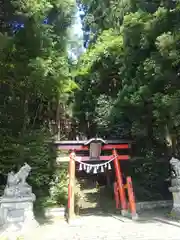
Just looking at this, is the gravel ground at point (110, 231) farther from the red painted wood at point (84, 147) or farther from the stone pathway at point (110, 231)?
the red painted wood at point (84, 147)

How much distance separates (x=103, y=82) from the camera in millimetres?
14133

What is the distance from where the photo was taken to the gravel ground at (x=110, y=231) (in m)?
6.74

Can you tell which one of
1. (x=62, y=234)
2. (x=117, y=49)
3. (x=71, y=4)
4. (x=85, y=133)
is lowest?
(x=62, y=234)

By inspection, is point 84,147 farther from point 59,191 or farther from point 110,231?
point 110,231

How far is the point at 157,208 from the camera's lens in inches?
456

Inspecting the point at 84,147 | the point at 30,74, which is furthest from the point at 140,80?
the point at 30,74

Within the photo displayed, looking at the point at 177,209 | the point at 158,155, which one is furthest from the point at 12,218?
the point at 158,155

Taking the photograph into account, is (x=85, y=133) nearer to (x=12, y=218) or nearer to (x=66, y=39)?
(x=66, y=39)

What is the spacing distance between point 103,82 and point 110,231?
827 cm

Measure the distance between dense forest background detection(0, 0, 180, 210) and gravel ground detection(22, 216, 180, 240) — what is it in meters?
2.52

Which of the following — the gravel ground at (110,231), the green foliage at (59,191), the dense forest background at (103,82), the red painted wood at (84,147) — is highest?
the dense forest background at (103,82)

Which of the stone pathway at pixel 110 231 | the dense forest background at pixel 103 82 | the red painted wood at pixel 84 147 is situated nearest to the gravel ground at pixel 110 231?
the stone pathway at pixel 110 231

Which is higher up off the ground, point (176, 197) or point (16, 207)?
point (176, 197)

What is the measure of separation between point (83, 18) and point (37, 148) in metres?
12.1
